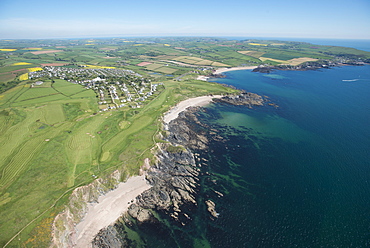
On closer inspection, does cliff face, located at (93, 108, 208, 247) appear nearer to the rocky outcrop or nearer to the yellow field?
the rocky outcrop

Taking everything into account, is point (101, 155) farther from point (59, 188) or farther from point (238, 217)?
point (238, 217)

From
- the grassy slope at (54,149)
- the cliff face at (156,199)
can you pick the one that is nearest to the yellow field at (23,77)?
the grassy slope at (54,149)

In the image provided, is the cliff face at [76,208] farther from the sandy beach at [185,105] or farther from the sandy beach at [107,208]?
the sandy beach at [185,105]

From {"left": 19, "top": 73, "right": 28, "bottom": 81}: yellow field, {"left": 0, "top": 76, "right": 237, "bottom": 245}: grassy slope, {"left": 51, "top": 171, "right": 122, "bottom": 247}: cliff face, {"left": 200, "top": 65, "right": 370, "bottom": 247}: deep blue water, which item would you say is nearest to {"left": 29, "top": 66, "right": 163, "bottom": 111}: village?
{"left": 19, "top": 73, "right": 28, "bottom": 81}: yellow field

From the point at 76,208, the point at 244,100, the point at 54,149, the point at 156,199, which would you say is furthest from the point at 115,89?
the point at 156,199

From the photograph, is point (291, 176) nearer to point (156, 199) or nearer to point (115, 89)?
point (156, 199)

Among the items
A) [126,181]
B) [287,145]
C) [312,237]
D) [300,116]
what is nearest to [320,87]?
[300,116]

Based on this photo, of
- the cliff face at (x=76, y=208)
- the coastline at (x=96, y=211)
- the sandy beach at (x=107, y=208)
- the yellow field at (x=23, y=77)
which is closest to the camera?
the cliff face at (x=76, y=208)
